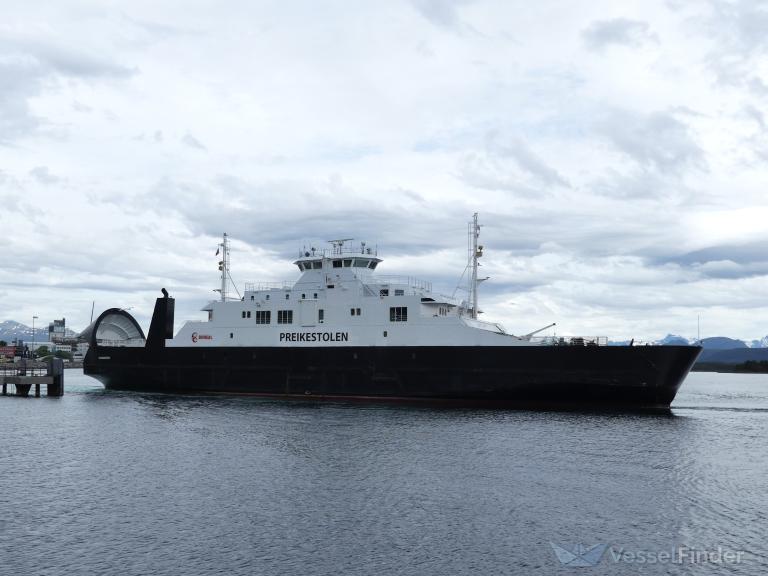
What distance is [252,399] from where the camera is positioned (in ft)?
138

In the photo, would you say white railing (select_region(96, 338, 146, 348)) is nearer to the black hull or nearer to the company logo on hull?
the black hull

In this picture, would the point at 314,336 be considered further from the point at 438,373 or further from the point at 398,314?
the point at 438,373

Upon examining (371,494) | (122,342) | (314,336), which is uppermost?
(314,336)

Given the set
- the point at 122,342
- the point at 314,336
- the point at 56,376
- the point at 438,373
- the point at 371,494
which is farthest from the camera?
the point at 56,376

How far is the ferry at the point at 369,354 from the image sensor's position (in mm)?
35000

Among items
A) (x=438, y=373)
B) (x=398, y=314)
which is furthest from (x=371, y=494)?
(x=398, y=314)

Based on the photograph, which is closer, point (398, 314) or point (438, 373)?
point (438, 373)

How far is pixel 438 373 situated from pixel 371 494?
62.9ft

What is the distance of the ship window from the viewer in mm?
39250

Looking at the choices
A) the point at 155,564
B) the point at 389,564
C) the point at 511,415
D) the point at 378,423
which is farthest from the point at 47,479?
the point at 511,415

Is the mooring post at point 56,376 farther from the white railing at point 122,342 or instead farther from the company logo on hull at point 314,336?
the company logo on hull at point 314,336

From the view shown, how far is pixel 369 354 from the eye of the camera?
39125mm

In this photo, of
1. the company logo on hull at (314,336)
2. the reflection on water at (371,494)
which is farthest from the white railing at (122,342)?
the reflection on water at (371,494)

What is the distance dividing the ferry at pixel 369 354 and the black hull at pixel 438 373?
62 mm
